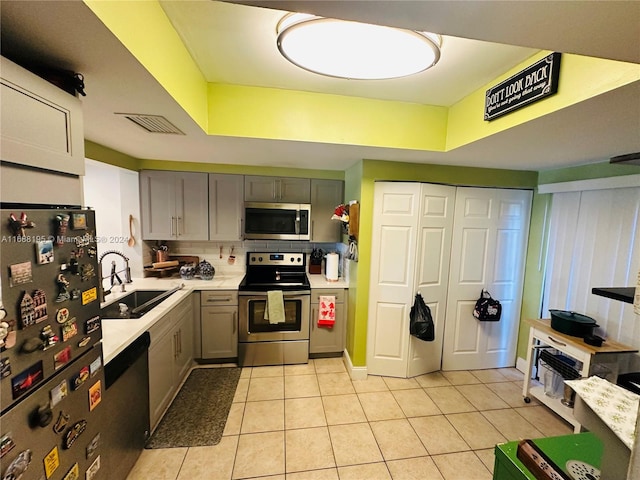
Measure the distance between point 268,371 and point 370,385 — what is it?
1.07 meters

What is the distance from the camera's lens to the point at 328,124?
6.54 ft

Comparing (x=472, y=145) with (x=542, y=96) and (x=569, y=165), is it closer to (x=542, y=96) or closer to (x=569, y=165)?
(x=542, y=96)

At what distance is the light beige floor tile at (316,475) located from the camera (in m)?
1.76

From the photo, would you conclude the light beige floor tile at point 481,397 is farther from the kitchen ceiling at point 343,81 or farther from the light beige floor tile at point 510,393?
the kitchen ceiling at point 343,81

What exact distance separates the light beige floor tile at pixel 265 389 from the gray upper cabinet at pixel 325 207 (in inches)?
61.7

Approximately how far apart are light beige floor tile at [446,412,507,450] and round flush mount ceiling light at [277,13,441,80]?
8.46ft

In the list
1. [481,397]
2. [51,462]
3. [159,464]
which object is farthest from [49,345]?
[481,397]

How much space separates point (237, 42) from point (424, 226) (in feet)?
6.95

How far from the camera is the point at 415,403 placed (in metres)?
2.50

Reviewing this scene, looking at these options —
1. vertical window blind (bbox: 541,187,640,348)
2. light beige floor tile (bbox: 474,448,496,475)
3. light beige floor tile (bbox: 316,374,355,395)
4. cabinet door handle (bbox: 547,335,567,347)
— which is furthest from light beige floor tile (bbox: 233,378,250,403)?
vertical window blind (bbox: 541,187,640,348)

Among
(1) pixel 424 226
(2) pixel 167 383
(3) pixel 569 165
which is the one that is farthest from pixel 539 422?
(2) pixel 167 383

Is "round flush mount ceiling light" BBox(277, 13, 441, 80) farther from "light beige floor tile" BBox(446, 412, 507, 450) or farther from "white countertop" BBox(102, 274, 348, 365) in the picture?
"light beige floor tile" BBox(446, 412, 507, 450)

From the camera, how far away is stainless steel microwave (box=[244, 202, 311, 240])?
3.14m

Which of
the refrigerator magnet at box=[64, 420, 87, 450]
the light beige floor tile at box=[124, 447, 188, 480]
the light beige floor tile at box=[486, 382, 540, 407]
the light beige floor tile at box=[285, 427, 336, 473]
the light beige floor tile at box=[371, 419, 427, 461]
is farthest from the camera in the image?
the light beige floor tile at box=[486, 382, 540, 407]
